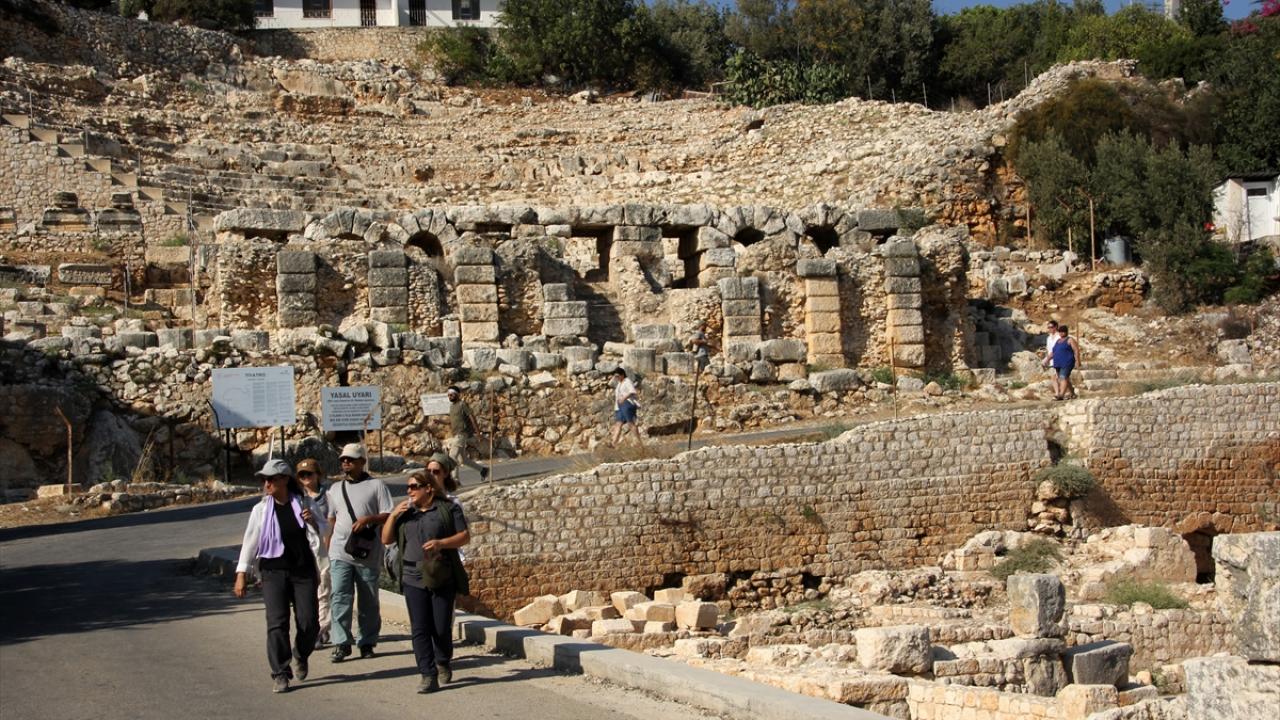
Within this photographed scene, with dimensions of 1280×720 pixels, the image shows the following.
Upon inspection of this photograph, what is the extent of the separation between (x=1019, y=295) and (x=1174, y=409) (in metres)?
10.8

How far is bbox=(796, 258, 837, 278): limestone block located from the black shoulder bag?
14971 mm

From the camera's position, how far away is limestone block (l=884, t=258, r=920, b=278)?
23594mm

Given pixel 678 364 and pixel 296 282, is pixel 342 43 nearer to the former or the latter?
pixel 296 282

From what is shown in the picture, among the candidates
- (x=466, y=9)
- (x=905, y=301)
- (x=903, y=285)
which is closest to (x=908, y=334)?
(x=905, y=301)

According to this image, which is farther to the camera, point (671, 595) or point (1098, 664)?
point (671, 595)

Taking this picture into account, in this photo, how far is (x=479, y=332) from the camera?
22156mm

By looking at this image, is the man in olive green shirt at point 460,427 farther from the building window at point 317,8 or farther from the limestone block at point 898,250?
the building window at point 317,8

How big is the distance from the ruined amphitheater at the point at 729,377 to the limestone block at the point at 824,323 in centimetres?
4

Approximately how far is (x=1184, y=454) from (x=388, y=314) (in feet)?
37.0

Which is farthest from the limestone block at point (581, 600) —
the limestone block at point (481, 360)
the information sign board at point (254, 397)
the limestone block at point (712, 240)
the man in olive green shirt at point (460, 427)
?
the limestone block at point (712, 240)

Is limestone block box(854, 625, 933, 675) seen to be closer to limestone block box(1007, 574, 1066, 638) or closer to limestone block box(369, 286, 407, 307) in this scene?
limestone block box(1007, 574, 1066, 638)

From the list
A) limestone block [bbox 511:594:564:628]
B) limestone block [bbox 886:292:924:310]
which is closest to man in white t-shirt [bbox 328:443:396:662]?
limestone block [bbox 511:594:564:628]

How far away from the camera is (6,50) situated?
42812 mm

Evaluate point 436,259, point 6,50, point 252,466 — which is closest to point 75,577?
point 252,466
